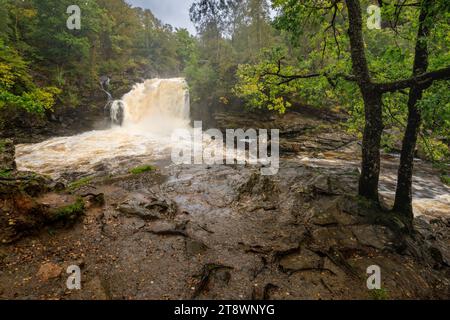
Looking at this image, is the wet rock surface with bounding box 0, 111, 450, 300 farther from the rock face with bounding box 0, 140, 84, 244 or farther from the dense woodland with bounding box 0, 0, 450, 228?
the dense woodland with bounding box 0, 0, 450, 228

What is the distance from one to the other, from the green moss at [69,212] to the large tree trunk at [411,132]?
26.2 ft

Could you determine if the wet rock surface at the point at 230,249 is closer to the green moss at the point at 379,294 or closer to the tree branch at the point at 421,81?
the green moss at the point at 379,294

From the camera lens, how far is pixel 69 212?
5918 millimetres

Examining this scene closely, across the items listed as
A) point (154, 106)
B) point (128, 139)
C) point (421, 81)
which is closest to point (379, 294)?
point (421, 81)

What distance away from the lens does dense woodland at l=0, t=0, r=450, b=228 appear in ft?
20.4

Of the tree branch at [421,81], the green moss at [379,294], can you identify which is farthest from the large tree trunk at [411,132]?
the green moss at [379,294]

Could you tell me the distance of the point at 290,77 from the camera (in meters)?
7.33

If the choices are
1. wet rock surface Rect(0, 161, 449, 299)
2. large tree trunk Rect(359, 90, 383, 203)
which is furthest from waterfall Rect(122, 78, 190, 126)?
large tree trunk Rect(359, 90, 383, 203)

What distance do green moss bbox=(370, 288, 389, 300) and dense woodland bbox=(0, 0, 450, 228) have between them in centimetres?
291

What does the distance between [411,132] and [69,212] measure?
27.4 ft

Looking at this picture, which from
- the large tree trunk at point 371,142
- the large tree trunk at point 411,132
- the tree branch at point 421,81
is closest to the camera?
the tree branch at point 421,81

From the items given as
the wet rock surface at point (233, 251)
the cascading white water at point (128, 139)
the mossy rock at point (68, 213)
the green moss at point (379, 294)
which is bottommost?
the green moss at point (379, 294)

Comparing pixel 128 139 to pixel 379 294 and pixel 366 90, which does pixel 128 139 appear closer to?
pixel 366 90

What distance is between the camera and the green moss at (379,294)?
15.3 feet
